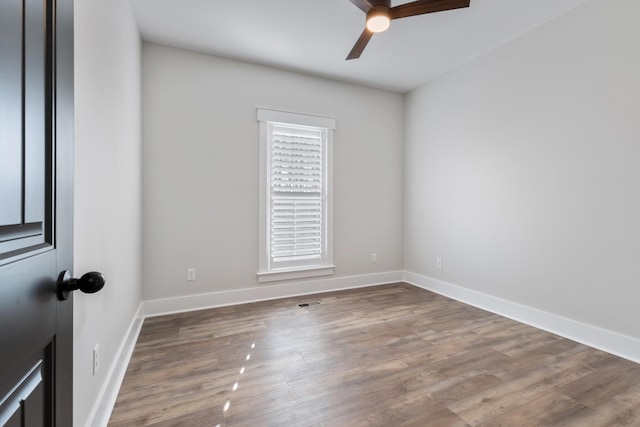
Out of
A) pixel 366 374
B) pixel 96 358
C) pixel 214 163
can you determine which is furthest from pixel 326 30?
pixel 96 358

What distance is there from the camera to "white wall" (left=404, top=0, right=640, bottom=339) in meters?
2.21

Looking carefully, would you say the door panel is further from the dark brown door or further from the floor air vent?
the floor air vent

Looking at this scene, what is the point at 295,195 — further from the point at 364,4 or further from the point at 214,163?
the point at 364,4

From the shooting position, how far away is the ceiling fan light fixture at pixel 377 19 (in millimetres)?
2135

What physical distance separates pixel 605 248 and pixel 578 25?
186cm

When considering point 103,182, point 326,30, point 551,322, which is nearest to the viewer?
point 103,182

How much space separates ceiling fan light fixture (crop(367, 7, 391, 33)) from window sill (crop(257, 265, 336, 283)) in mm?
2608

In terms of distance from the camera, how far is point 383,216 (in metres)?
4.18

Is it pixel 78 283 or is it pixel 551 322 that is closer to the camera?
pixel 78 283

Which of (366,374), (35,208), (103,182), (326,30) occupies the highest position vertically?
(326,30)

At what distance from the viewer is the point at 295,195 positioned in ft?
11.8

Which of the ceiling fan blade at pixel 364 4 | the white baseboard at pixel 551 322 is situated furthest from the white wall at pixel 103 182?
the white baseboard at pixel 551 322

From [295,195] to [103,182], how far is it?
2.17m

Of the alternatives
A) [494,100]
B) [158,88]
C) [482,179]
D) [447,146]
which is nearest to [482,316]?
[482,179]
